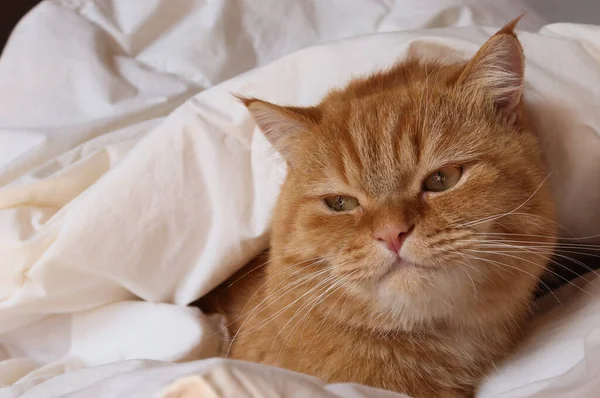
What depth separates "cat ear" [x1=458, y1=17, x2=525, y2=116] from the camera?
3.72ft

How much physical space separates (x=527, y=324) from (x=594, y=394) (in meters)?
0.50

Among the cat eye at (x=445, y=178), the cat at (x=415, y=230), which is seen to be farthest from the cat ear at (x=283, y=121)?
the cat eye at (x=445, y=178)

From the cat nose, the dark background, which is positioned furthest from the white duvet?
the dark background

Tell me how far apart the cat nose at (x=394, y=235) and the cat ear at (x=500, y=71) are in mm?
355

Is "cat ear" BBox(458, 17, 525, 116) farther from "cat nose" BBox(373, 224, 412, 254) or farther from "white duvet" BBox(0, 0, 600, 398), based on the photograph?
"cat nose" BBox(373, 224, 412, 254)

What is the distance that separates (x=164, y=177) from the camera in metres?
1.60

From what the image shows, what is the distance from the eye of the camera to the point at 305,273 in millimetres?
1278

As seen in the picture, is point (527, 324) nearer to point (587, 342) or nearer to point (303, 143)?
point (587, 342)

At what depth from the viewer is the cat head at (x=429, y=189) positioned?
1092 millimetres

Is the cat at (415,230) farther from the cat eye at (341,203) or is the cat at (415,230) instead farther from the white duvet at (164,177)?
the white duvet at (164,177)

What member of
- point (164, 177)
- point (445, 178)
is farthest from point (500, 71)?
point (164, 177)

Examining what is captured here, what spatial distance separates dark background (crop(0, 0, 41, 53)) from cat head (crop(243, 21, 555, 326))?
1.75 metres

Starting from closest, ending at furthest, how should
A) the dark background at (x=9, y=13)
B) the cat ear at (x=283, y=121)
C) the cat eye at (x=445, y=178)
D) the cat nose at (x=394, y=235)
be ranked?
the cat nose at (x=394, y=235) → the cat eye at (x=445, y=178) → the cat ear at (x=283, y=121) → the dark background at (x=9, y=13)

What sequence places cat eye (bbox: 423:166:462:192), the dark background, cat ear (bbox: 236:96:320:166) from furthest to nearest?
the dark background
cat ear (bbox: 236:96:320:166)
cat eye (bbox: 423:166:462:192)
